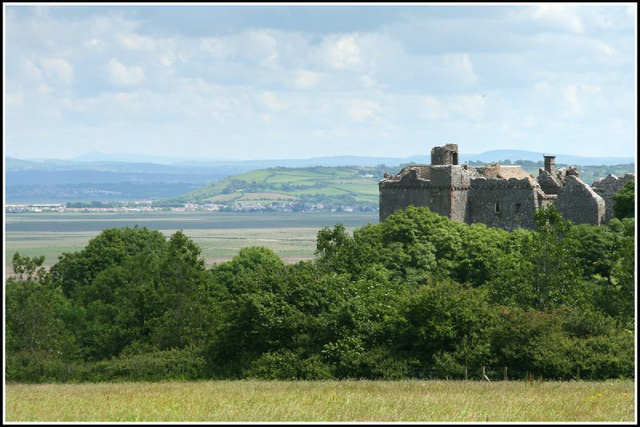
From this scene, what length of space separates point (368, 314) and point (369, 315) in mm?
61

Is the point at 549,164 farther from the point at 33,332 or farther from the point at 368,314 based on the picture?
the point at 368,314

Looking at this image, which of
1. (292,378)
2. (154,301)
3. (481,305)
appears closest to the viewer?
(292,378)

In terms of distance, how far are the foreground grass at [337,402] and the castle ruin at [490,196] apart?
51.2m

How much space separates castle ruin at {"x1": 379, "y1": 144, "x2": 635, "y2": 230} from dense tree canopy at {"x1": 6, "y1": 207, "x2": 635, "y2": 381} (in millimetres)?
9657

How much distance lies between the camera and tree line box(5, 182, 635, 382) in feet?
120

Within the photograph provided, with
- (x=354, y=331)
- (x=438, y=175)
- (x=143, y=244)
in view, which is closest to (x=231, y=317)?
(x=354, y=331)

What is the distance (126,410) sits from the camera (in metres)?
21.9

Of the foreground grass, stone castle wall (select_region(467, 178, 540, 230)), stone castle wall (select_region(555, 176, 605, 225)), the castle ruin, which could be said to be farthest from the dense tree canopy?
stone castle wall (select_region(467, 178, 540, 230))

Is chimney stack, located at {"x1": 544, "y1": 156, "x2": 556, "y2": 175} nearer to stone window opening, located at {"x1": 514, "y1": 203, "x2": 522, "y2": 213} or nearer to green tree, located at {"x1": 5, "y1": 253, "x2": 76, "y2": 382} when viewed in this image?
stone window opening, located at {"x1": 514, "y1": 203, "x2": 522, "y2": 213}

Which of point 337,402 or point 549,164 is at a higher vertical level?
point 549,164

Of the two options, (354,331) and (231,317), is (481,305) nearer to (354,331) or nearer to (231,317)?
(354,331)

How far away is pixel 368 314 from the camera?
1596 inches

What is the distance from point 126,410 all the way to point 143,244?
68228 mm

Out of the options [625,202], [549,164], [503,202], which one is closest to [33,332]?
[625,202]
